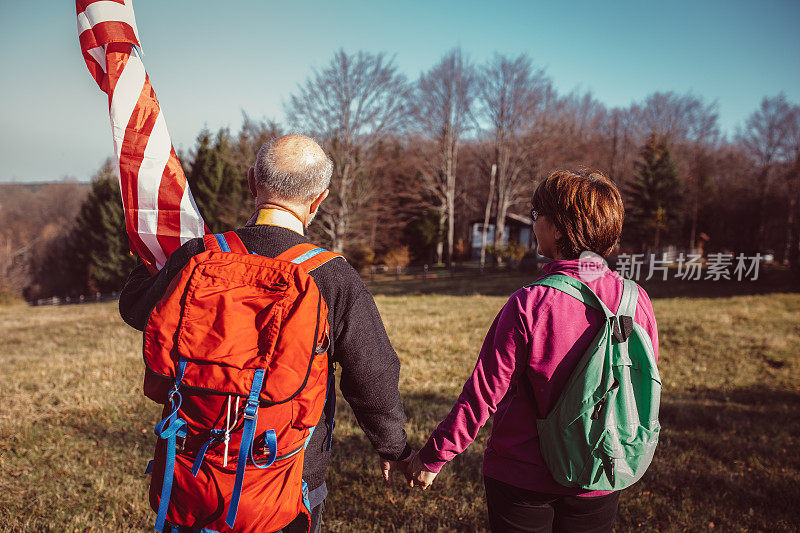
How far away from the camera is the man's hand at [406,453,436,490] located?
6.77 ft

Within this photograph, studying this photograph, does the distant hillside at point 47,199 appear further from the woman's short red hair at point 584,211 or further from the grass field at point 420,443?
the woman's short red hair at point 584,211

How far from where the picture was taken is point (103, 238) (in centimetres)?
3781

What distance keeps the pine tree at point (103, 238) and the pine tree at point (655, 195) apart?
133 feet

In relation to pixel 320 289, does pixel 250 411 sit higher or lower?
lower

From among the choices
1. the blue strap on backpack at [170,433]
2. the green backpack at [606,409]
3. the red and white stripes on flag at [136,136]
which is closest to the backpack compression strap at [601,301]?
the green backpack at [606,409]

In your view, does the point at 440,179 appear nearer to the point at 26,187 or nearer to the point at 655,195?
the point at 655,195

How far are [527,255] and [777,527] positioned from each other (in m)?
34.4

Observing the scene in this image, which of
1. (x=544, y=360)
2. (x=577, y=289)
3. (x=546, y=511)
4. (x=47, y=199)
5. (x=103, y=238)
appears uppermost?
(x=47, y=199)

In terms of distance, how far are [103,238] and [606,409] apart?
4393 centimetres

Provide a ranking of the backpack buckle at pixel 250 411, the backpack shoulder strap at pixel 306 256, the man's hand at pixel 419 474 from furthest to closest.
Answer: the man's hand at pixel 419 474 → the backpack shoulder strap at pixel 306 256 → the backpack buckle at pixel 250 411

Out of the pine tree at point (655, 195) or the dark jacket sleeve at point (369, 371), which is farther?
the pine tree at point (655, 195)

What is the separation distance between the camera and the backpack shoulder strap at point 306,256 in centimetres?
175

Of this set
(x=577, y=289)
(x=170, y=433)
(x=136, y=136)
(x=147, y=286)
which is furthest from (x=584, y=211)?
(x=136, y=136)

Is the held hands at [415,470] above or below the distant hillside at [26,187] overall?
below
